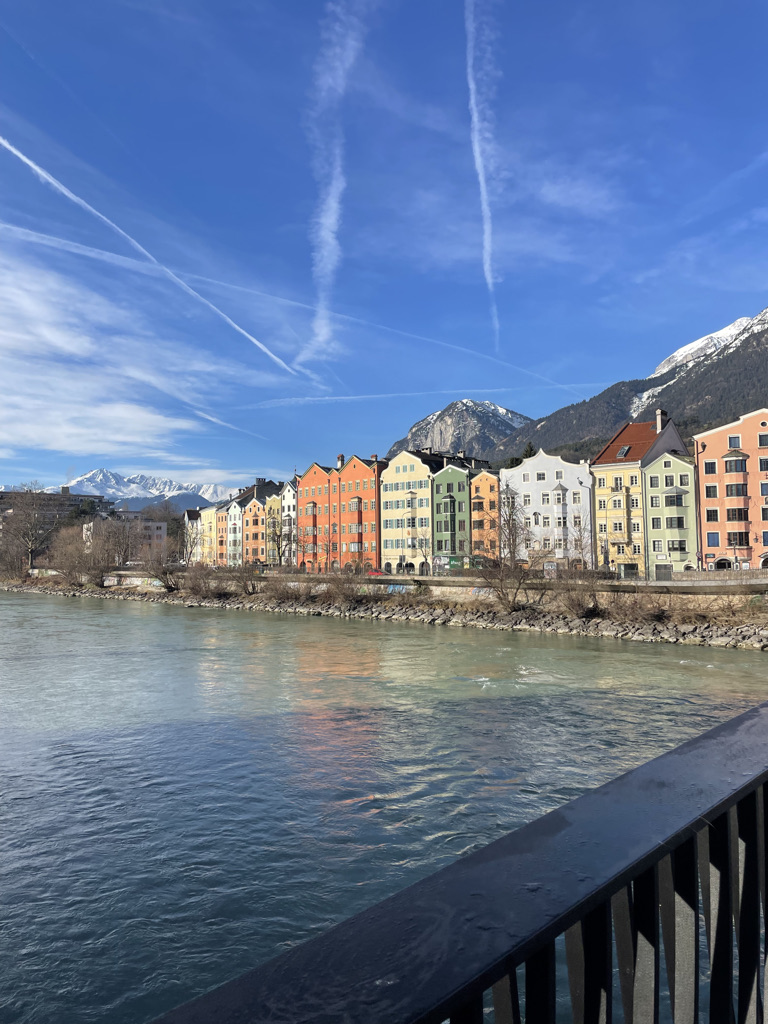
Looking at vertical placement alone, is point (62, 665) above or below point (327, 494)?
below

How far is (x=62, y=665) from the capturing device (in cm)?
2462

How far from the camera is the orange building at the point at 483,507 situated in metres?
63.8

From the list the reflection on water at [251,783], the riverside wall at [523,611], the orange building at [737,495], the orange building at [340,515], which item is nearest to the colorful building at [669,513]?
the orange building at [737,495]

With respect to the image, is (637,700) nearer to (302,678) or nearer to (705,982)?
(302,678)

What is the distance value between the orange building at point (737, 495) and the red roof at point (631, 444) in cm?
639

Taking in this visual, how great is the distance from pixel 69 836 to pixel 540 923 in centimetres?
1001

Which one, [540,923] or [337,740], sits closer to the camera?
[540,923]

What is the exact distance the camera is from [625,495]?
57.1 metres

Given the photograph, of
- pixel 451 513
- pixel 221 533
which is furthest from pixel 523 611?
pixel 221 533

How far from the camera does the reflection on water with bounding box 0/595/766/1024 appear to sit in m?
7.09

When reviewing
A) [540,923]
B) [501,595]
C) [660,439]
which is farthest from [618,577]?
[540,923]

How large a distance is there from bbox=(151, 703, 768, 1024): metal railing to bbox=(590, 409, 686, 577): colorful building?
55.5 meters

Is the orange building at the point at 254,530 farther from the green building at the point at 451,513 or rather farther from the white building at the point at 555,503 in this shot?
the white building at the point at 555,503

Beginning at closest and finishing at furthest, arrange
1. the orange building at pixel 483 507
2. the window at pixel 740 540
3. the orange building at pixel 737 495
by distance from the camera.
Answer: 1. the orange building at pixel 737 495
2. the window at pixel 740 540
3. the orange building at pixel 483 507
